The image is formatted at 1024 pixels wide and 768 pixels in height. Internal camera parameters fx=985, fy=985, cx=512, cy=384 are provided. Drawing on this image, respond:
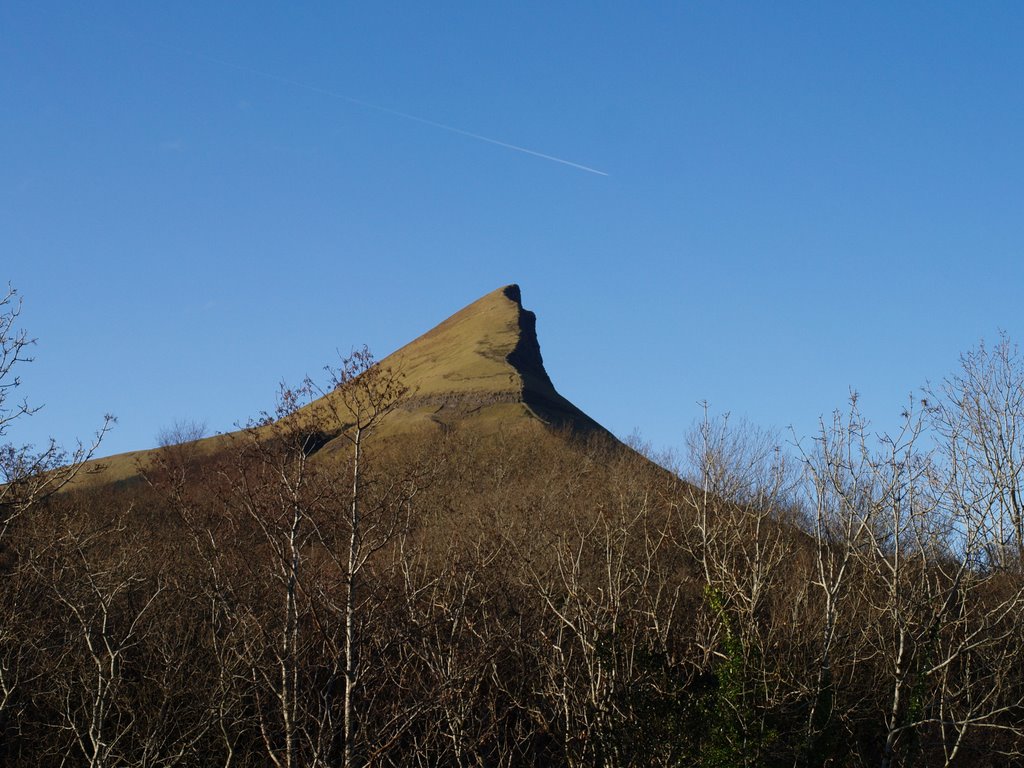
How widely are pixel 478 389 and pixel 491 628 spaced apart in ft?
197

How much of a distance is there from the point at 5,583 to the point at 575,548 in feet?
83.0

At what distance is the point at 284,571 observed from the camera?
55.6ft

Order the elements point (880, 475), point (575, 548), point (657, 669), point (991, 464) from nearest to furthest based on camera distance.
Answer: point (657, 669) < point (880, 475) < point (991, 464) < point (575, 548)

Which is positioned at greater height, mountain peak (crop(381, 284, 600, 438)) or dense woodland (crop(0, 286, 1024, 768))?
mountain peak (crop(381, 284, 600, 438))

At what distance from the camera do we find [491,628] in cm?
3209

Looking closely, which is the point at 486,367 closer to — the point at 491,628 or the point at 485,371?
the point at 485,371

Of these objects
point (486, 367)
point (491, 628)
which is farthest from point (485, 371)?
point (491, 628)

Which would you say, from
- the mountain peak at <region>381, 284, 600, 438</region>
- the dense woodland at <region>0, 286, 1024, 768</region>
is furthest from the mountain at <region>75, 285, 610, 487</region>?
the dense woodland at <region>0, 286, 1024, 768</region>

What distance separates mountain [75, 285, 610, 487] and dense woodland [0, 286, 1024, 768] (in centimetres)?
2598

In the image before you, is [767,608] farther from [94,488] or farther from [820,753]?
[94,488]

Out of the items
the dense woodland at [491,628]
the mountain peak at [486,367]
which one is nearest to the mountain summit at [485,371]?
the mountain peak at [486,367]

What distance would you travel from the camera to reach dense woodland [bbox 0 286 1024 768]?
1736 cm

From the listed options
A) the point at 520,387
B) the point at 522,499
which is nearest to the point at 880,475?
the point at 522,499

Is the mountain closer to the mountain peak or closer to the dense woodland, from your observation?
the mountain peak
